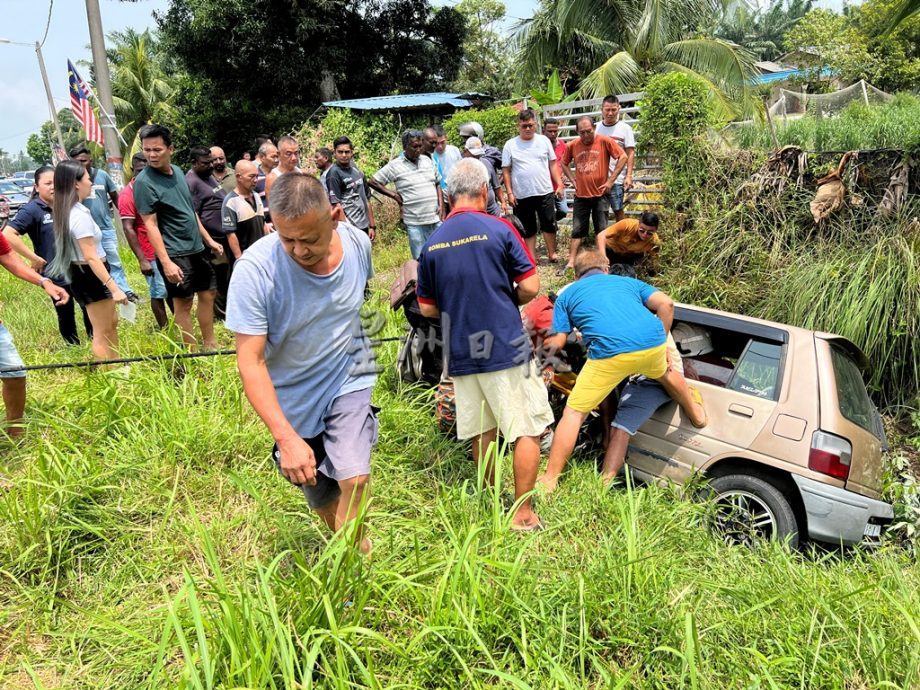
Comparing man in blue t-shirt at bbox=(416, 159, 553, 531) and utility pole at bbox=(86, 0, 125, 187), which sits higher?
utility pole at bbox=(86, 0, 125, 187)

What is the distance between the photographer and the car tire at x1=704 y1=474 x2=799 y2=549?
10.7 feet

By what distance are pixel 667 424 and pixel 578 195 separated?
430cm

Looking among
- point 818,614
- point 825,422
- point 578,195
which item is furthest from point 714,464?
point 578,195

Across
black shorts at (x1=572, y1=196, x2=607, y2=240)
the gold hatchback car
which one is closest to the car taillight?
the gold hatchback car

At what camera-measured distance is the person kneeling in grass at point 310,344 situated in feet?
7.45

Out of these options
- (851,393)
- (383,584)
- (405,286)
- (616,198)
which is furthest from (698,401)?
(616,198)

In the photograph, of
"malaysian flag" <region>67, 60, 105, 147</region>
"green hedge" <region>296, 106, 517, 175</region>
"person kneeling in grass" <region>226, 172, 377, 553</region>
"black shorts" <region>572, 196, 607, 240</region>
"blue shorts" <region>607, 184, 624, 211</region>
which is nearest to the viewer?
"person kneeling in grass" <region>226, 172, 377, 553</region>

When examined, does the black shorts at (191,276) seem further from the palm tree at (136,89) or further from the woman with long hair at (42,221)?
the palm tree at (136,89)

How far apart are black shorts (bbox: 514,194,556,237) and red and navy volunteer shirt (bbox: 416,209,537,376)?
14.8ft

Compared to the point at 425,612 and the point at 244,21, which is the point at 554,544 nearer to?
the point at 425,612

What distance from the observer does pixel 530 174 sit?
7387 millimetres

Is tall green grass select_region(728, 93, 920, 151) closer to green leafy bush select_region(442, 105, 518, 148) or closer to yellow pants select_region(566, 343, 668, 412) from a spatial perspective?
yellow pants select_region(566, 343, 668, 412)

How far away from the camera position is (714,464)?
3.54 m

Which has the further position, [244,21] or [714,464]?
[244,21]
